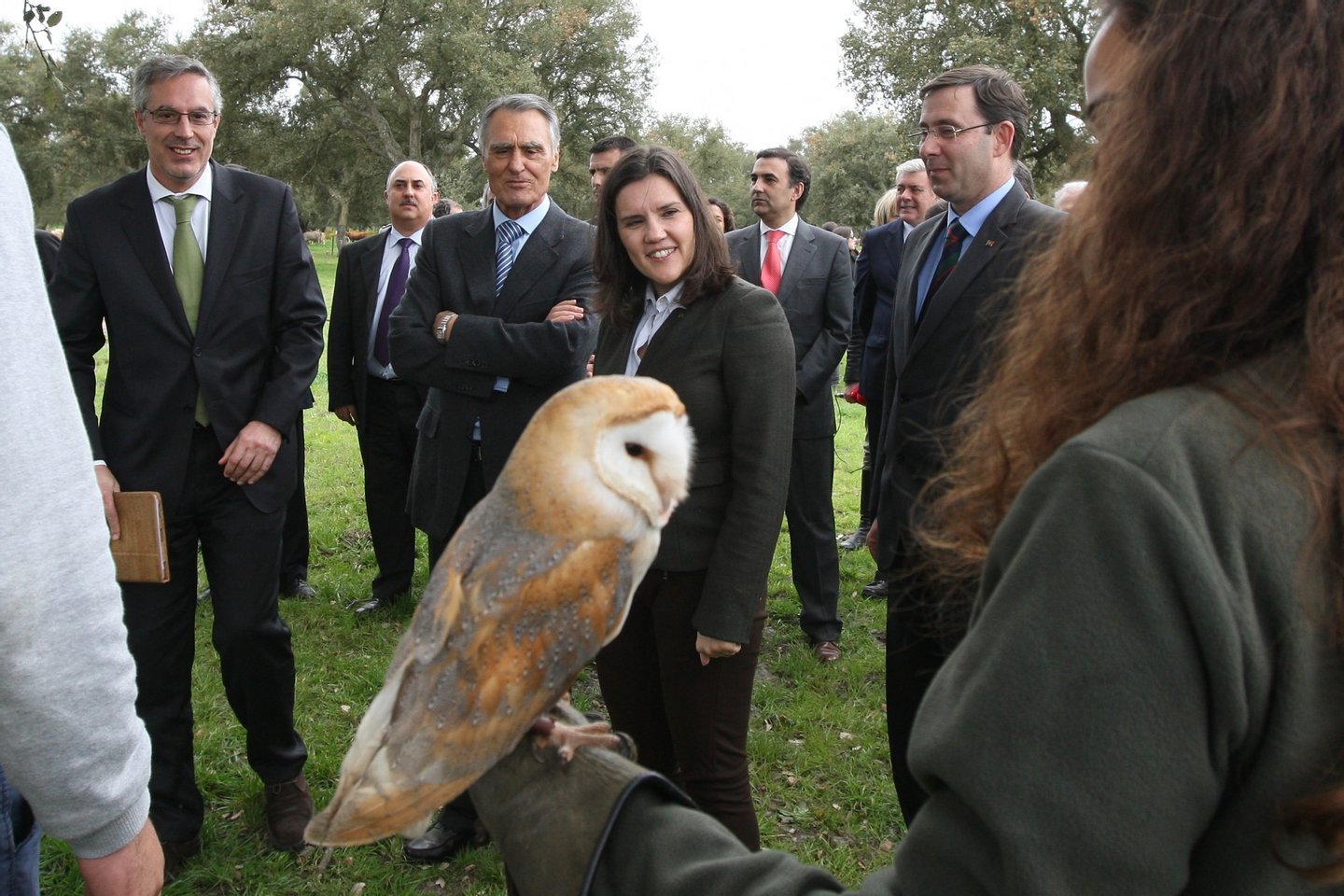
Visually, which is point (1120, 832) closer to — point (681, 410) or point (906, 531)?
point (681, 410)

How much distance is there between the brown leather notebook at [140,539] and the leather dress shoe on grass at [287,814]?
1101 mm

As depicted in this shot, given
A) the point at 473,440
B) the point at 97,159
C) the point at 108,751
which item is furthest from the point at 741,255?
the point at 97,159

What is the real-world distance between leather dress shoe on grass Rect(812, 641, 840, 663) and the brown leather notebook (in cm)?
344

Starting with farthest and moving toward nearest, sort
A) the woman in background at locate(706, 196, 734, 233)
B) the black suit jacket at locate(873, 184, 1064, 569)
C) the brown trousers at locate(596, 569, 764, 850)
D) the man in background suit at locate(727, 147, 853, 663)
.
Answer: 1. the woman in background at locate(706, 196, 734, 233)
2. the man in background suit at locate(727, 147, 853, 663)
3. the black suit jacket at locate(873, 184, 1064, 569)
4. the brown trousers at locate(596, 569, 764, 850)

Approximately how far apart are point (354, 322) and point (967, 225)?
4.02 meters

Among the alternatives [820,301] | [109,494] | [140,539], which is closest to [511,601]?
[140,539]

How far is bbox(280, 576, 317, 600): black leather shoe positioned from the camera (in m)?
5.83

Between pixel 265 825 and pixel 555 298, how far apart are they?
240cm

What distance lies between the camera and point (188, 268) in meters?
3.27

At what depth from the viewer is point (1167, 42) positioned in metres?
0.90

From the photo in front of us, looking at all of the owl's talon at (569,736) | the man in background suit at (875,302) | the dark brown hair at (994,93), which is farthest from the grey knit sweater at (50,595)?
the man in background suit at (875,302)

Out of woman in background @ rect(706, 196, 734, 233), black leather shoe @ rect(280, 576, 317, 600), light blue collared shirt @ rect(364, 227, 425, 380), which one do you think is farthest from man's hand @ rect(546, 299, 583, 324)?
woman in background @ rect(706, 196, 734, 233)

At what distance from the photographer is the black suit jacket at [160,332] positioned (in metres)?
3.17

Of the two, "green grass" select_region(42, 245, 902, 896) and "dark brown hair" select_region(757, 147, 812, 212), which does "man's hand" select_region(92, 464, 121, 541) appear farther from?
"dark brown hair" select_region(757, 147, 812, 212)
